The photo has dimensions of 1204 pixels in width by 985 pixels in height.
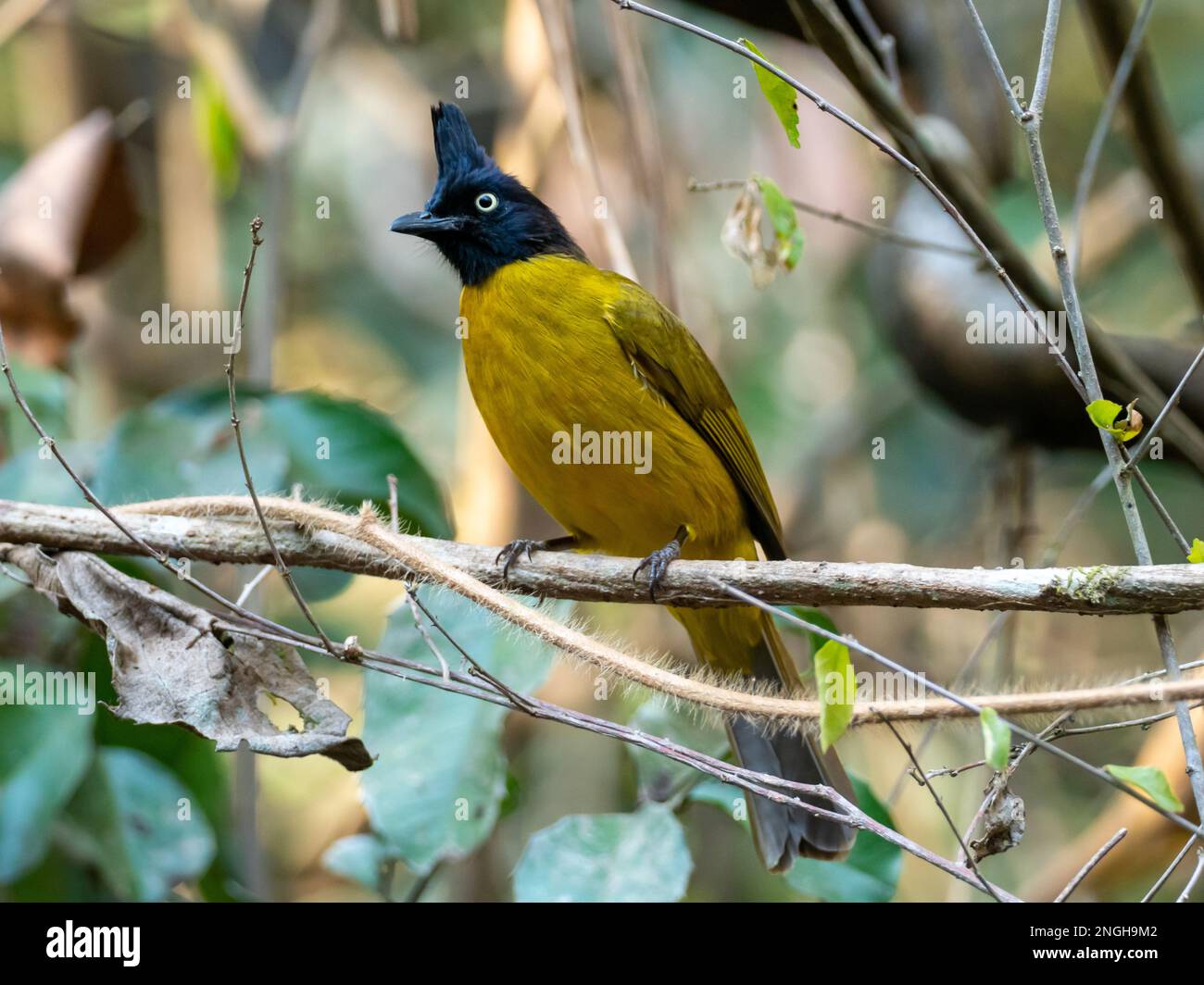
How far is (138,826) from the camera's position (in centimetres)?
325

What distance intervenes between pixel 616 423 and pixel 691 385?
28cm

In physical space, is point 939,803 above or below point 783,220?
below

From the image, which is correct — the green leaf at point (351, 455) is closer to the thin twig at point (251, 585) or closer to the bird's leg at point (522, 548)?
the bird's leg at point (522, 548)

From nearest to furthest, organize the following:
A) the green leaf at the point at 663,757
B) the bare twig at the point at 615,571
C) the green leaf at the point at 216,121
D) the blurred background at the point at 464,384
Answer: the bare twig at the point at 615,571, the green leaf at the point at 663,757, the blurred background at the point at 464,384, the green leaf at the point at 216,121

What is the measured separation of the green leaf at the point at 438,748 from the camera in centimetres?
275

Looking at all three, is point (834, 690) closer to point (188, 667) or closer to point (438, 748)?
point (188, 667)

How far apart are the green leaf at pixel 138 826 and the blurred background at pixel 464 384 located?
0.01 m

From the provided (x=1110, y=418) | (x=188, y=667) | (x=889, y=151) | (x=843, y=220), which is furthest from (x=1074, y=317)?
(x=188, y=667)

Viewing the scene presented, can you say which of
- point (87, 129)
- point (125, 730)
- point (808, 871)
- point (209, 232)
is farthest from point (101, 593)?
point (209, 232)

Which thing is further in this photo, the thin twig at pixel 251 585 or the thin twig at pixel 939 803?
the thin twig at pixel 251 585

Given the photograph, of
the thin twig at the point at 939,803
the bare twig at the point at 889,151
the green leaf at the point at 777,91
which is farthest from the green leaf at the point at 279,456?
the thin twig at the point at 939,803

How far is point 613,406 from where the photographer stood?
3.11 m

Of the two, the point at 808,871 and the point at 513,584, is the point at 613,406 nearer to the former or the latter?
the point at 513,584

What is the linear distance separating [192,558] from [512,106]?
10.2 ft
